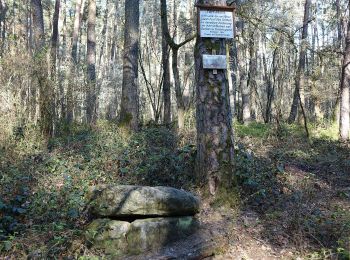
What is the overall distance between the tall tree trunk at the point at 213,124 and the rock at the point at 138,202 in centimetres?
72

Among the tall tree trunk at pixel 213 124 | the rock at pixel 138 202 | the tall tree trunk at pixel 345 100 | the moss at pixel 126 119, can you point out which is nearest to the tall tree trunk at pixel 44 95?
the moss at pixel 126 119

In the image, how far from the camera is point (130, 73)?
364 inches

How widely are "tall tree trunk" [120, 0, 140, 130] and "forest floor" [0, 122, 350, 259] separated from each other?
3.47ft

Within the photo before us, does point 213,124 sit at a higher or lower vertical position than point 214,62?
lower

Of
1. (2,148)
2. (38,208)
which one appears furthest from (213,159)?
(2,148)

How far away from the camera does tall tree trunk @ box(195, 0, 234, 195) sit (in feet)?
16.8

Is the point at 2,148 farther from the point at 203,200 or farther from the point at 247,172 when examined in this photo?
the point at 247,172

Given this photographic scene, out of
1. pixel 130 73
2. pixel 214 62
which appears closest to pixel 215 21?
pixel 214 62

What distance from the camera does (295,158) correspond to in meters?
7.73

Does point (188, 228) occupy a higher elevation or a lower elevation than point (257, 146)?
lower

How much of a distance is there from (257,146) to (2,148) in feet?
17.9

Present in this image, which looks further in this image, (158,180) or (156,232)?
(158,180)

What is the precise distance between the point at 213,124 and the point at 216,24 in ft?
4.85

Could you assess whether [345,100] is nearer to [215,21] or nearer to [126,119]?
[126,119]
